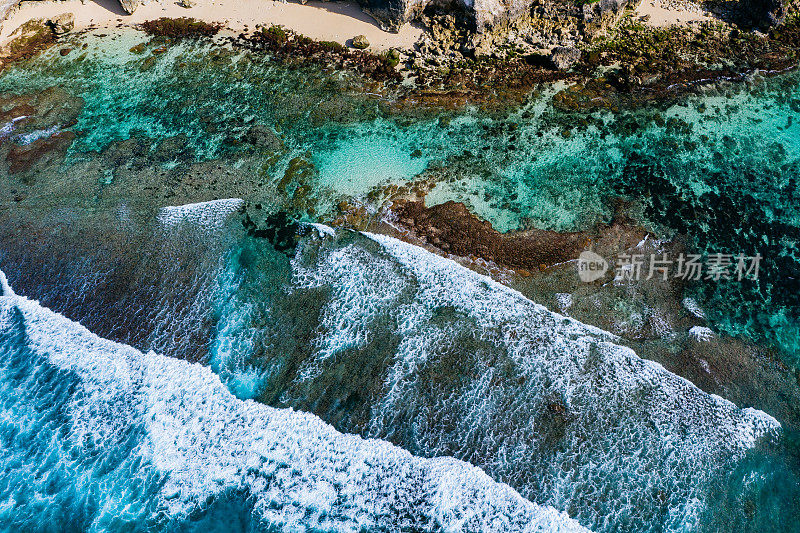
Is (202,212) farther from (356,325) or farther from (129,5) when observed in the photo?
(129,5)

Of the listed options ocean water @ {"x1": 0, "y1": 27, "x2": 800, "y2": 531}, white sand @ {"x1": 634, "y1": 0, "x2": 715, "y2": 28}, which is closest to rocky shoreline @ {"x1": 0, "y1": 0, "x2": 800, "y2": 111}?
white sand @ {"x1": 634, "y1": 0, "x2": 715, "y2": 28}

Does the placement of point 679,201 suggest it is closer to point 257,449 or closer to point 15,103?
point 257,449

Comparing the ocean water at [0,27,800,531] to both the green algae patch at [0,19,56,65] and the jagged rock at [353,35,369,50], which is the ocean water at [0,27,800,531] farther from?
the green algae patch at [0,19,56,65]

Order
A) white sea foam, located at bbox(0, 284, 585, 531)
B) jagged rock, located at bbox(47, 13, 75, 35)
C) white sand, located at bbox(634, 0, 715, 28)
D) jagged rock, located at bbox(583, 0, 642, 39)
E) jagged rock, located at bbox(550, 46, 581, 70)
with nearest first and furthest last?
white sea foam, located at bbox(0, 284, 585, 531) → jagged rock, located at bbox(550, 46, 581, 70) → jagged rock, located at bbox(583, 0, 642, 39) → white sand, located at bbox(634, 0, 715, 28) → jagged rock, located at bbox(47, 13, 75, 35)

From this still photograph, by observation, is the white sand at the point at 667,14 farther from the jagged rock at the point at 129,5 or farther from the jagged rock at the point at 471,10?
the jagged rock at the point at 129,5

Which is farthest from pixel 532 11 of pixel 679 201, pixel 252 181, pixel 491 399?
pixel 491 399

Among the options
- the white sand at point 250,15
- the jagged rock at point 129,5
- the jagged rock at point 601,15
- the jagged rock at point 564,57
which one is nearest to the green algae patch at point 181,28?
the white sand at point 250,15
